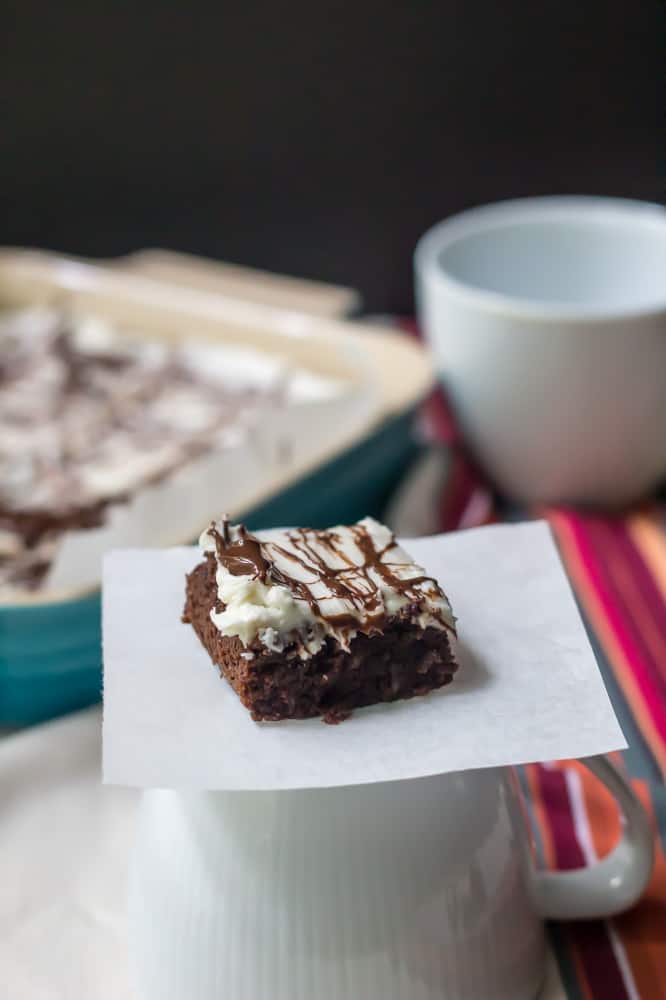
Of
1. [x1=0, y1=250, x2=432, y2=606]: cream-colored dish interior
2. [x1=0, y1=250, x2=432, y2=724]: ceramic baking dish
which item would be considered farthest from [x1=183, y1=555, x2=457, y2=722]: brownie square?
[x1=0, y1=250, x2=432, y2=606]: cream-colored dish interior

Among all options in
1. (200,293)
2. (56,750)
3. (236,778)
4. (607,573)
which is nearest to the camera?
(236,778)

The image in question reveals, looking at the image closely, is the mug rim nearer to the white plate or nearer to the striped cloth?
the striped cloth

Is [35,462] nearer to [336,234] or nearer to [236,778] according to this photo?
[236,778]

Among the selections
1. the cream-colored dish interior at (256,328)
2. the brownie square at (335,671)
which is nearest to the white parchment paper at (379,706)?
the brownie square at (335,671)

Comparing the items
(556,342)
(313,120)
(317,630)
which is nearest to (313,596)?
(317,630)

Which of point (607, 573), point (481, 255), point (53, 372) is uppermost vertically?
point (481, 255)

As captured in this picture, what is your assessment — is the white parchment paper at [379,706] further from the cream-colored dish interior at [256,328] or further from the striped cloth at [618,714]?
the cream-colored dish interior at [256,328]

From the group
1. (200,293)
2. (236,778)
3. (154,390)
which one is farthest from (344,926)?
(200,293)
